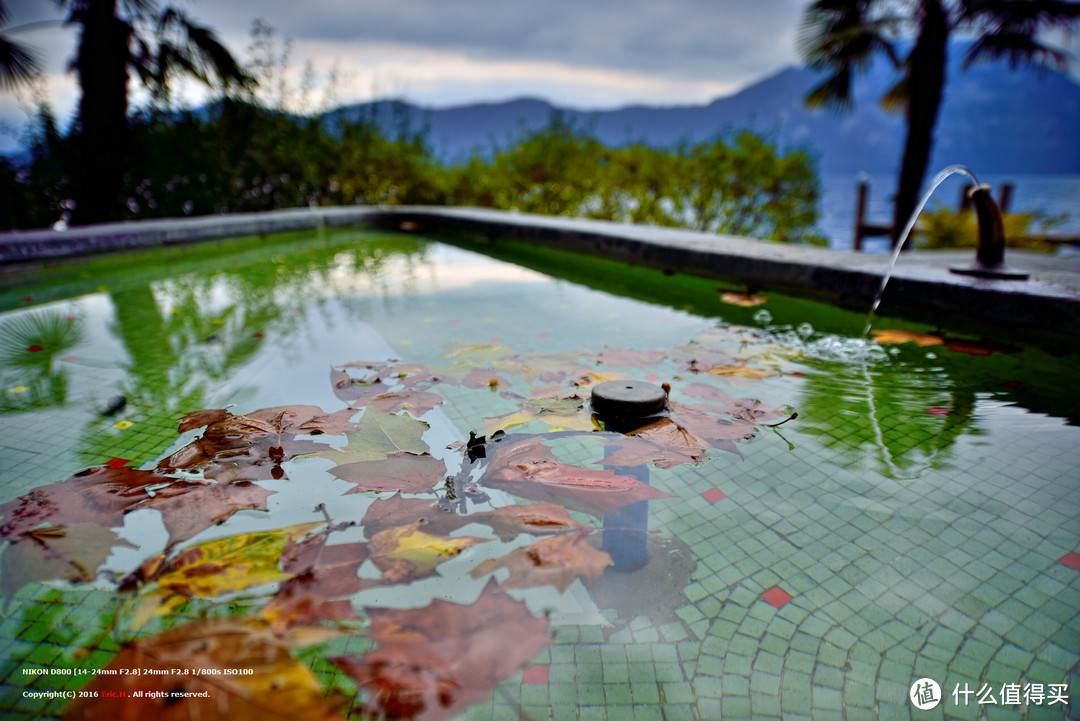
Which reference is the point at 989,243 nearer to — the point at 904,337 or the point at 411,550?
Result: the point at 904,337

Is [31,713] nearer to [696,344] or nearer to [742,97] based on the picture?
[696,344]

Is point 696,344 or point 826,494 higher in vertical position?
point 696,344

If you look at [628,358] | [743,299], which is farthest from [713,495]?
[743,299]

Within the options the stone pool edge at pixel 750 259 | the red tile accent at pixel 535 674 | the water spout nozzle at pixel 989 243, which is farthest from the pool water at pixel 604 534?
the water spout nozzle at pixel 989 243

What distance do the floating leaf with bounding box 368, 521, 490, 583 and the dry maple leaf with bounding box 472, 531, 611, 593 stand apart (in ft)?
0.26

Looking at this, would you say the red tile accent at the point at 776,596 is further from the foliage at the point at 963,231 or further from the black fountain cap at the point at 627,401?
the foliage at the point at 963,231

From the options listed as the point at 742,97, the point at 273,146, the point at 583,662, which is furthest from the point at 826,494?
the point at 742,97

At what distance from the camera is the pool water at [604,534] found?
0.89m

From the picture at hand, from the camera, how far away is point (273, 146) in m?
7.77

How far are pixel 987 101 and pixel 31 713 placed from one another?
194 m

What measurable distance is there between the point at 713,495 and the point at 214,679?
1.10m

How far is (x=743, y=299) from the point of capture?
3340 millimetres

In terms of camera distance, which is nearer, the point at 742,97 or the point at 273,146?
the point at 273,146

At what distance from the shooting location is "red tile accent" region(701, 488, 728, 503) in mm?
1344
